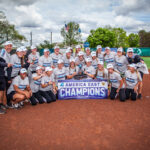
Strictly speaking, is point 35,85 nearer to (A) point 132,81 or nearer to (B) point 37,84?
(B) point 37,84

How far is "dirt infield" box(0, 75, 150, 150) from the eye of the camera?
3.22 meters

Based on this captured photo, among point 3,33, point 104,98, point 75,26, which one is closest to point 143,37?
point 75,26

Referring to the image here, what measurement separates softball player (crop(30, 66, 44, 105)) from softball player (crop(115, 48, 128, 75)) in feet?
11.8

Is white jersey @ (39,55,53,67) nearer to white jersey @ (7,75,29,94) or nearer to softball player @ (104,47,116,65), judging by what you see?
white jersey @ (7,75,29,94)

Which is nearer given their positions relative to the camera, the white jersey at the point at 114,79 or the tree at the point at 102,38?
the white jersey at the point at 114,79

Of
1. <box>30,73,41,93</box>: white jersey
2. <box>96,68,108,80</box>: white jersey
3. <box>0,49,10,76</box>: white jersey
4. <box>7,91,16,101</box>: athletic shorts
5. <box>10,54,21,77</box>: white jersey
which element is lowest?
<box>7,91,16,101</box>: athletic shorts

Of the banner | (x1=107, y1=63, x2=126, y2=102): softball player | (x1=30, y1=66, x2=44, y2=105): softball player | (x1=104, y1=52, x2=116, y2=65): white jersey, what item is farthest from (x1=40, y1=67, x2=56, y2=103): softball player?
(x1=104, y1=52, x2=116, y2=65): white jersey

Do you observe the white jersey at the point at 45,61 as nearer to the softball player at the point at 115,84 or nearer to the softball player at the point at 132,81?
the softball player at the point at 115,84

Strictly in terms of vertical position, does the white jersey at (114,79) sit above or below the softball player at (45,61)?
below

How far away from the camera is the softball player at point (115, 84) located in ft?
20.0

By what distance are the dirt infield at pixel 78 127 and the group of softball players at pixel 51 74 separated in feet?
1.74

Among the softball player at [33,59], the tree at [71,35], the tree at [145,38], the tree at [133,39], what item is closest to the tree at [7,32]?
the tree at [71,35]

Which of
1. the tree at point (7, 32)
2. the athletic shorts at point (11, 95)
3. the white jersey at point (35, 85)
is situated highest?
the tree at point (7, 32)

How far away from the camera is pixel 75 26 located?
39.2m
